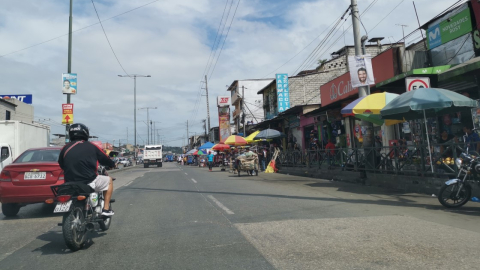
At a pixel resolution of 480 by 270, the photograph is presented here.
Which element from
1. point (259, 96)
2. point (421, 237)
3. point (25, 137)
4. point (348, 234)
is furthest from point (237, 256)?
point (259, 96)

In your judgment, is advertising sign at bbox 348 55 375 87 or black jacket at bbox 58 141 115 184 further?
advertising sign at bbox 348 55 375 87

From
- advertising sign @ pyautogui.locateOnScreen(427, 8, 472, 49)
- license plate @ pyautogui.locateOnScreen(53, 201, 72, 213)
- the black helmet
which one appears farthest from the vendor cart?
license plate @ pyautogui.locateOnScreen(53, 201, 72, 213)

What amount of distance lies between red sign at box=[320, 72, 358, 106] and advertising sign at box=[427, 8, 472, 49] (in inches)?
159

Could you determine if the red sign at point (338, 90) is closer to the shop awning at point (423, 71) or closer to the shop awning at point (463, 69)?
the shop awning at point (423, 71)

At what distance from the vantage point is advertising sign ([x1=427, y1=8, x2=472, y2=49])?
1291cm

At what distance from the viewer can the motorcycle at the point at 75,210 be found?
5.03m

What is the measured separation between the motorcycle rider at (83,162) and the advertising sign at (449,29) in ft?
42.3

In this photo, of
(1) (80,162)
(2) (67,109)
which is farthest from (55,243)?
(2) (67,109)

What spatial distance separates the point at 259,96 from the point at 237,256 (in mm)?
47910

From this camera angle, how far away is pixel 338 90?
20.4 m

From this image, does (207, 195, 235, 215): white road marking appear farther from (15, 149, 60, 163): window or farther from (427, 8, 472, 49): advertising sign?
(427, 8, 472, 49): advertising sign

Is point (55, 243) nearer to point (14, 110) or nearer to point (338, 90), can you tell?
point (338, 90)

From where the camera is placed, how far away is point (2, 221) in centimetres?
786

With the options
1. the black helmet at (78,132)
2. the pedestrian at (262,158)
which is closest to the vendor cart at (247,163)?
the pedestrian at (262,158)
